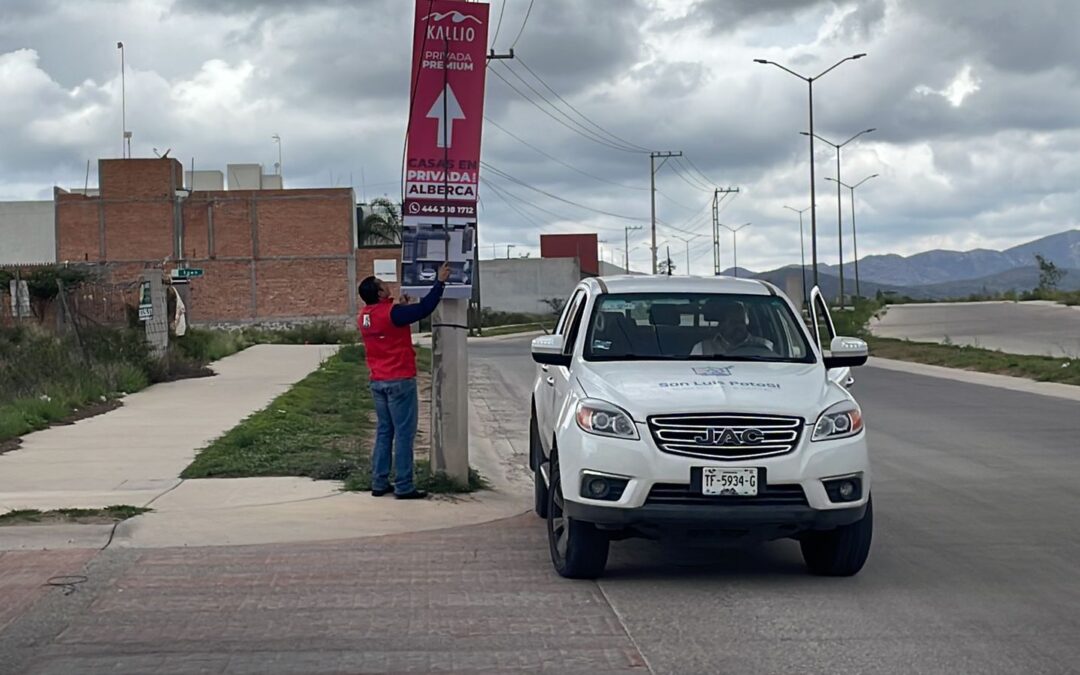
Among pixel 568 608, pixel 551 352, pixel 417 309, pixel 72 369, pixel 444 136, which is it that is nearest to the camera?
pixel 568 608

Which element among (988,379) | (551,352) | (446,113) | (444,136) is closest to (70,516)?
(551,352)

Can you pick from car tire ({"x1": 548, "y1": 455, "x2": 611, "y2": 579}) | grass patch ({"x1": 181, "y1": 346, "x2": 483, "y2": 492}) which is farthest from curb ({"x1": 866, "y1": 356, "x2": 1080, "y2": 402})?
car tire ({"x1": 548, "y1": 455, "x2": 611, "y2": 579})

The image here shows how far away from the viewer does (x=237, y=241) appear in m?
65.6

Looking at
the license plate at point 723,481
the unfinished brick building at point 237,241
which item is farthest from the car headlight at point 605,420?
the unfinished brick building at point 237,241

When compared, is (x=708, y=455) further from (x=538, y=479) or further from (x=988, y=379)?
(x=988, y=379)

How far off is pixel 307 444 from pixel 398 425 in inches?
146

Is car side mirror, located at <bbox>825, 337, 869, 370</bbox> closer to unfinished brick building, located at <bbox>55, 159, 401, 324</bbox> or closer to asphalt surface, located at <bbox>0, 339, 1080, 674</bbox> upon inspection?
asphalt surface, located at <bbox>0, 339, 1080, 674</bbox>

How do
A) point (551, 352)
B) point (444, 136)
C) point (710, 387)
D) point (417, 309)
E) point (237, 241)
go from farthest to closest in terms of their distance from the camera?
point (237, 241)
point (444, 136)
point (417, 309)
point (551, 352)
point (710, 387)

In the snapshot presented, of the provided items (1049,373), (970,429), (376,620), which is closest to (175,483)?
(376,620)

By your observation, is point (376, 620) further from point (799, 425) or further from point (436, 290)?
point (436, 290)

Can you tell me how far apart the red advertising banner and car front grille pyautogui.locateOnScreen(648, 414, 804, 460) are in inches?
152

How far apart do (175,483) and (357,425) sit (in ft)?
18.0

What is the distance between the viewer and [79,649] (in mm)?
6336

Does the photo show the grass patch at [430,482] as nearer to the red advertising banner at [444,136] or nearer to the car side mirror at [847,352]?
the red advertising banner at [444,136]
